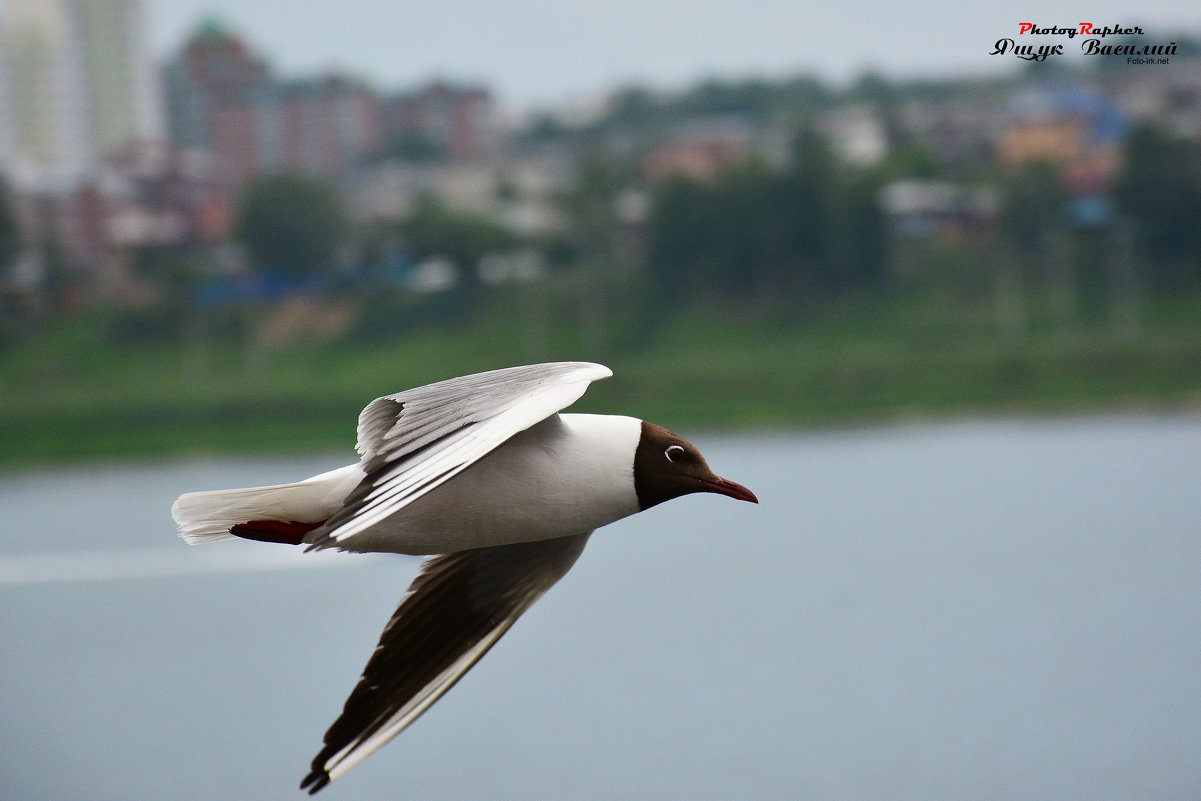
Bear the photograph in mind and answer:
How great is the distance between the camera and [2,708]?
2208cm

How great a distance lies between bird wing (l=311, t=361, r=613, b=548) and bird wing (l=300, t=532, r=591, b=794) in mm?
940

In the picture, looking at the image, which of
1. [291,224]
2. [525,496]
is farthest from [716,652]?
[291,224]

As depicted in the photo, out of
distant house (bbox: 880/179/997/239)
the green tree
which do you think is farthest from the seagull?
the green tree

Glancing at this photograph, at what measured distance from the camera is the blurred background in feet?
60.5

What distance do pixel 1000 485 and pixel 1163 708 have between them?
15.4 meters

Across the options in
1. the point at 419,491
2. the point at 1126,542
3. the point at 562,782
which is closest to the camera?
the point at 419,491

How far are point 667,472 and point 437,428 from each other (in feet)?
2.89

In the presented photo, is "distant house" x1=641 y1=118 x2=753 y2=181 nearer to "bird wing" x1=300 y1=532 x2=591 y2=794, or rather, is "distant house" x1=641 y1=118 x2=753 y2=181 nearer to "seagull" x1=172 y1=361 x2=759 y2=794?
"bird wing" x1=300 y1=532 x2=591 y2=794

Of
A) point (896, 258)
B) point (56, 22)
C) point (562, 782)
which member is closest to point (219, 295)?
point (896, 258)

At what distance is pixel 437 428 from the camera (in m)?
4.50

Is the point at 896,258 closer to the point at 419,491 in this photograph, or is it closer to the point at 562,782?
the point at 562,782

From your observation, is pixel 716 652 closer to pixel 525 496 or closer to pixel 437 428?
pixel 525 496

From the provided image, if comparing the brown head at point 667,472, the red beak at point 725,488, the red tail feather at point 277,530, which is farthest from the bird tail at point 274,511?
the red beak at point 725,488

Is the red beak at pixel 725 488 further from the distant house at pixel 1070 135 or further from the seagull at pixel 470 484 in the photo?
the distant house at pixel 1070 135
